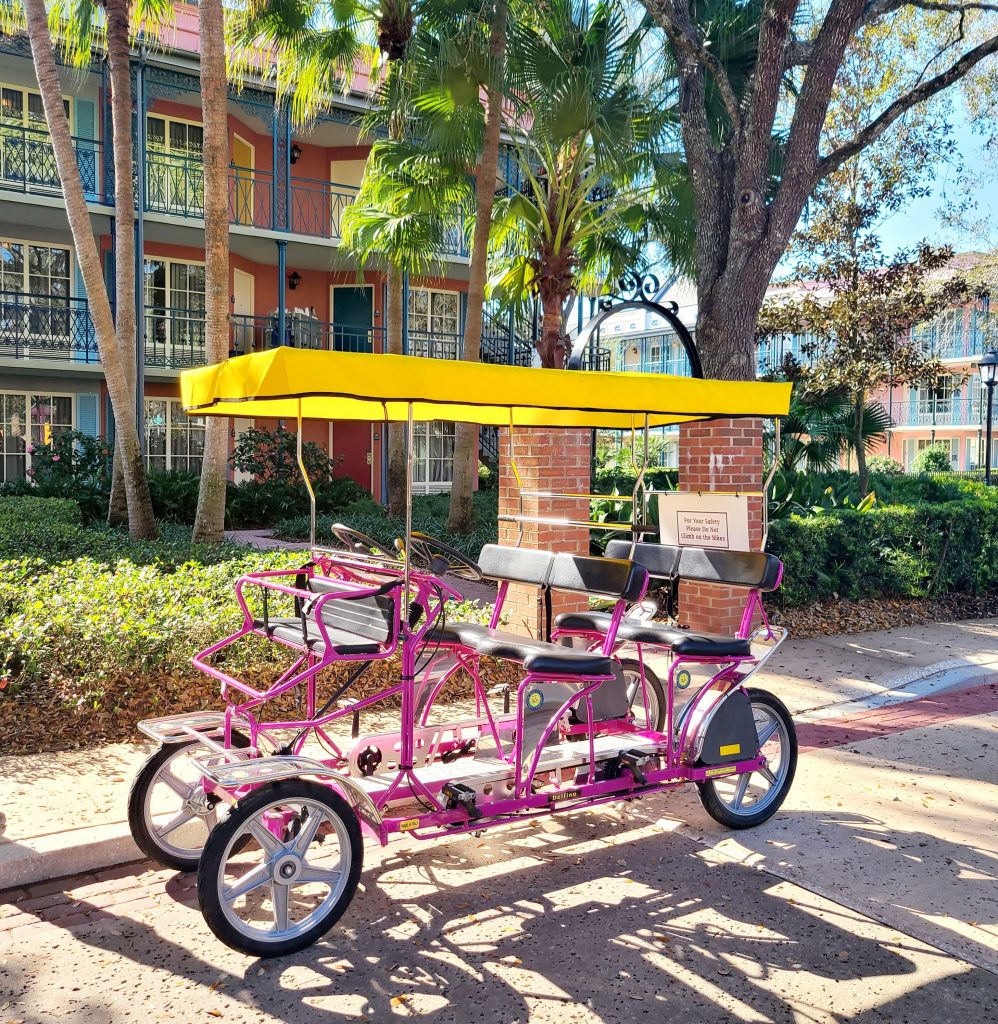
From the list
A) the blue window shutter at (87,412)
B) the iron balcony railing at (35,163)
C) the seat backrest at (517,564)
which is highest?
the iron balcony railing at (35,163)

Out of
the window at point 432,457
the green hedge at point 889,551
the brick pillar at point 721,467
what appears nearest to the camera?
the brick pillar at point 721,467

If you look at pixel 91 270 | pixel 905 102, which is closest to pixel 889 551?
pixel 905 102

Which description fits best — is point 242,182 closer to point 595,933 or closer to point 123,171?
point 123,171

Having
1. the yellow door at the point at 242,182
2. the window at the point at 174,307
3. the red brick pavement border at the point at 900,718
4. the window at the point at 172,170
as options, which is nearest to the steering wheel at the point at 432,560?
the red brick pavement border at the point at 900,718

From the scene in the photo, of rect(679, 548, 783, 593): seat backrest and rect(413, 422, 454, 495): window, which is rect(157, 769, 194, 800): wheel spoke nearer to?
rect(679, 548, 783, 593): seat backrest

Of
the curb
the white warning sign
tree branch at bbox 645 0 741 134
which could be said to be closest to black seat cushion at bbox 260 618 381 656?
the curb

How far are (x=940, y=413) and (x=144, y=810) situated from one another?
46259 mm

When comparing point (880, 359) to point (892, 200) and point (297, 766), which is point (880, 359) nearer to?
point (892, 200)

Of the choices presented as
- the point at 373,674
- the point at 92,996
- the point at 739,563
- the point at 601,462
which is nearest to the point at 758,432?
the point at 739,563

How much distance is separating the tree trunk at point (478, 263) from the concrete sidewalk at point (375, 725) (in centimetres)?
542

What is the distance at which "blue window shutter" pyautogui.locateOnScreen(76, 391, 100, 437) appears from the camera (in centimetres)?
2088

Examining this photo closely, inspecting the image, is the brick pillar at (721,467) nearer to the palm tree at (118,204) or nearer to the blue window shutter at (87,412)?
the palm tree at (118,204)

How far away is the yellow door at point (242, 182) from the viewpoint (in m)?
20.2

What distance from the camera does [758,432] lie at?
884 cm
